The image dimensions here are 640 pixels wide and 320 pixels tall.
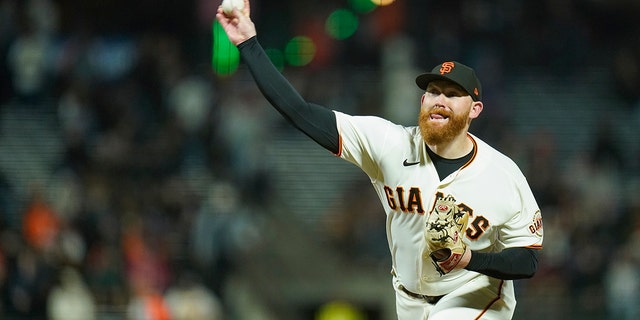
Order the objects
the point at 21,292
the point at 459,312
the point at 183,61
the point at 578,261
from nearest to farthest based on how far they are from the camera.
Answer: the point at 459,312, the point at 21,292, the point at 578,261, the point at 183,61

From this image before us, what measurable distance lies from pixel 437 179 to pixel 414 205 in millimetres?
188

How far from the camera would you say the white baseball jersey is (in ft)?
19.7

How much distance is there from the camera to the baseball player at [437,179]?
19.4 ft

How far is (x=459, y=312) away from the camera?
607 centimetres

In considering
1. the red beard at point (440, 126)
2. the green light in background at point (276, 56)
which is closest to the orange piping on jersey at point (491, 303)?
the red beard at point (440, 126)

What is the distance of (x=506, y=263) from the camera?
5.75m

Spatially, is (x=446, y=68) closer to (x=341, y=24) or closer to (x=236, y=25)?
(x=236, y=25)

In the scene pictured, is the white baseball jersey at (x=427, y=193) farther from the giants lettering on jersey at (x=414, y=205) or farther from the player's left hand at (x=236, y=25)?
the player's left hand at (x=236, y=25)

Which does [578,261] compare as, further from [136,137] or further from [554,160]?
[136,137]

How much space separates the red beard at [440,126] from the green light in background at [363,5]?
12.2 metres

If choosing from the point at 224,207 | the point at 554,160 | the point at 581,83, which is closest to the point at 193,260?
the point at 224,207

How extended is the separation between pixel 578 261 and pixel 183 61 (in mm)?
6693

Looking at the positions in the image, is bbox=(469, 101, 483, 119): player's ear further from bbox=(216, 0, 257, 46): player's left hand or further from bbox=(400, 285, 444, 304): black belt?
bbox=(216, 0, 257, 46): player's left hand

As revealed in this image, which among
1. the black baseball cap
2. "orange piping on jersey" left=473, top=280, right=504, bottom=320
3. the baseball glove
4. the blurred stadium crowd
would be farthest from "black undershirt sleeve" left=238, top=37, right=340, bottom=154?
the blurred stadium crowd
